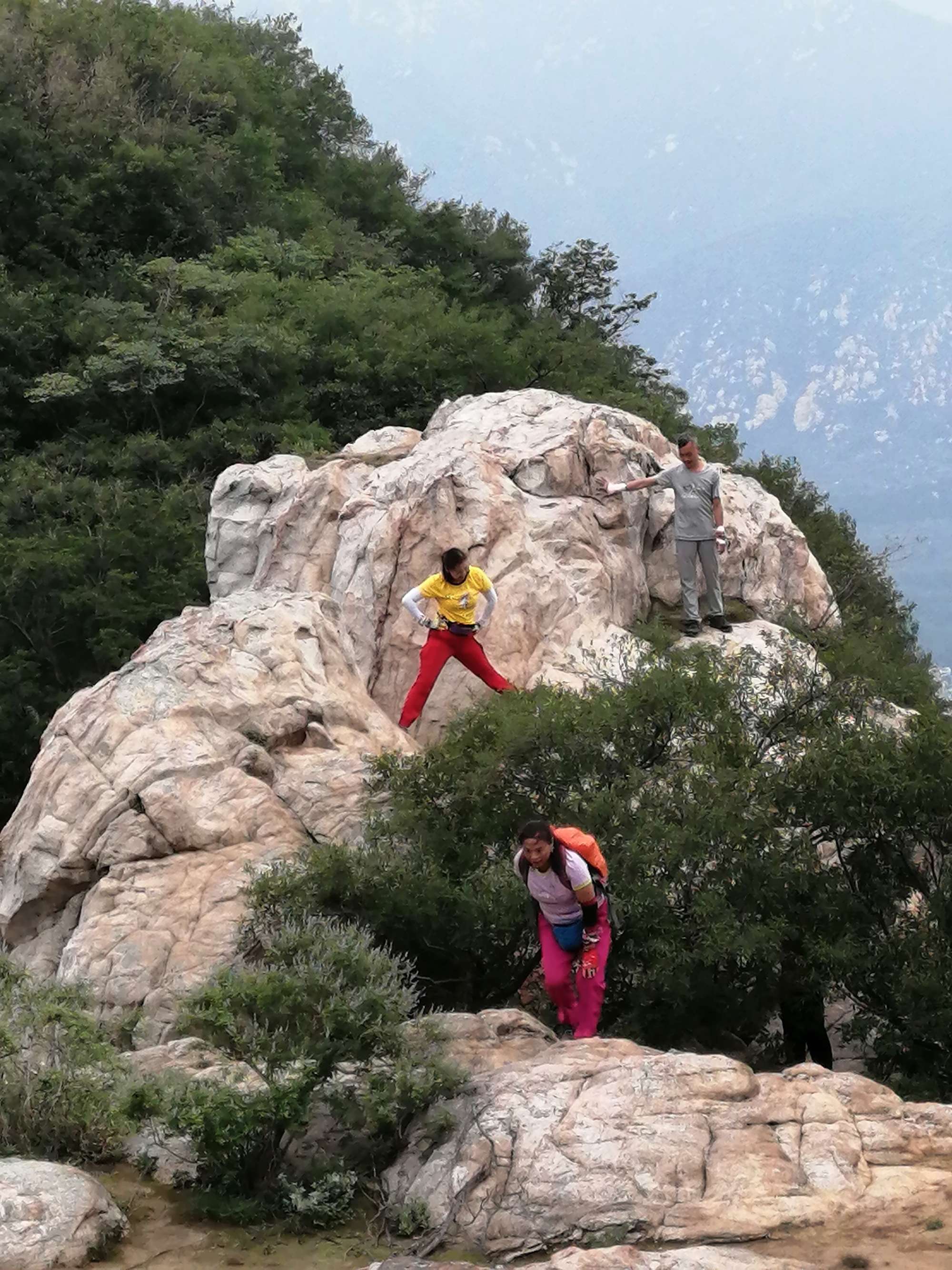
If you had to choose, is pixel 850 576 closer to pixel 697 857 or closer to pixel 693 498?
pixel 693 498

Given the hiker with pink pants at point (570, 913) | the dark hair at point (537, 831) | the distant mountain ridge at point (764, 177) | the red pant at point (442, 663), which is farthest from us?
the distant mountain ridge at point (764, 177)

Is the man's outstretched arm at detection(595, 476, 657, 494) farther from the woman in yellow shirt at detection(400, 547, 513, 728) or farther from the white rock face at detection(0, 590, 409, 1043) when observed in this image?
the white rock face at detection(0, 590, 409, 1043)

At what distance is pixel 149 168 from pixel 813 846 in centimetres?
2994

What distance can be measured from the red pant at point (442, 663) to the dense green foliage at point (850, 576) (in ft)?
12.9

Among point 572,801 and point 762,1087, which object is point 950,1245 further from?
point 572,801

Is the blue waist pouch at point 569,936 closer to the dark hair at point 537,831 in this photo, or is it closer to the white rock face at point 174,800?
the dark hair at point 537,831

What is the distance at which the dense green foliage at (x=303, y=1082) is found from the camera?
7.03 meters

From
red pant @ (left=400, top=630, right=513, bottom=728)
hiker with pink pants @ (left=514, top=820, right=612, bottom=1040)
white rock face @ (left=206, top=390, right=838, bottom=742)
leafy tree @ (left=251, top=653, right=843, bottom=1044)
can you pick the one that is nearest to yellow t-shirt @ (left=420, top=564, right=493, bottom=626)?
red pant @ (left=400, top=630, right=513, bottom=728)

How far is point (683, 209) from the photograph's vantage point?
10869cm

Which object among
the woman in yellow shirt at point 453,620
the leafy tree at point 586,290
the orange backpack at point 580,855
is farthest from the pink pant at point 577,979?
the leafy tree at point 586,290

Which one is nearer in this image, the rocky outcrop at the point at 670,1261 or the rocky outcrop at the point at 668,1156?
the rocky outcrop at the point at 670,1261

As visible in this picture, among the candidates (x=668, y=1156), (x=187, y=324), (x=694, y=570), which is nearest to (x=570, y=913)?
(x=668, y=1156)

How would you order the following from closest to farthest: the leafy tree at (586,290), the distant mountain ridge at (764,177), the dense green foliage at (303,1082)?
the dense green foliage at (303,1082), the leafy tree at (586,290), the distant mountain ridge at (764,177)

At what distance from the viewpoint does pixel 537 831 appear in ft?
26.3
